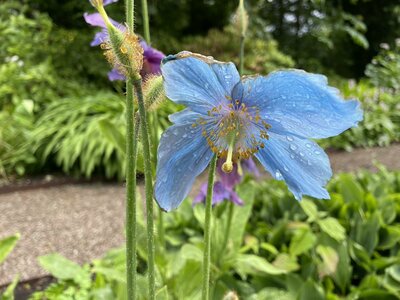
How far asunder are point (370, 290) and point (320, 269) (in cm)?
26

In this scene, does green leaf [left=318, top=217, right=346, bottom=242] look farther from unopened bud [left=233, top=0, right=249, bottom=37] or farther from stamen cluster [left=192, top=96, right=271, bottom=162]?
stamen cluster [left=192, top=96, right=271, bottom=162]

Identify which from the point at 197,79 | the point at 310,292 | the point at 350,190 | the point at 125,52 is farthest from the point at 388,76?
the point at 125,52

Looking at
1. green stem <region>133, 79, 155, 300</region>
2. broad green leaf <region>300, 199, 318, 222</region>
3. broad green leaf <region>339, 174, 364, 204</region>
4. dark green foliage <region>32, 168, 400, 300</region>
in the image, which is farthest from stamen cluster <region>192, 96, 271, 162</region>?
broad green leaf <region>339, 174, 364, 204</region>

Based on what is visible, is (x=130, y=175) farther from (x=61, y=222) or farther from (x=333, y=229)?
(x=61, y=222)

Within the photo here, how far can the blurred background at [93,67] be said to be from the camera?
4.82 meters

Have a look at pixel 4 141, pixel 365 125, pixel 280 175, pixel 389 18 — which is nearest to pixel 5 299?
pixel 280 175

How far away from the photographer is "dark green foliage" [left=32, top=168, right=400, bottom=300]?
6.13 feet

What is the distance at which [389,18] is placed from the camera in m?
10.5

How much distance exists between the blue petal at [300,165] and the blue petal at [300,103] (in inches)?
1.2

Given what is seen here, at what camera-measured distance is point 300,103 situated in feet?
2.56

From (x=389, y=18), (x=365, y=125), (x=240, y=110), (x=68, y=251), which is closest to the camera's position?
(x=240, y=110)

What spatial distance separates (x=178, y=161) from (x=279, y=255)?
1.55 meters

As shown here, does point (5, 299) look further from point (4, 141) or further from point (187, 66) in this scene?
point (4, 141)

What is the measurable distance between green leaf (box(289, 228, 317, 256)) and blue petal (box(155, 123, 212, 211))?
1535mm
